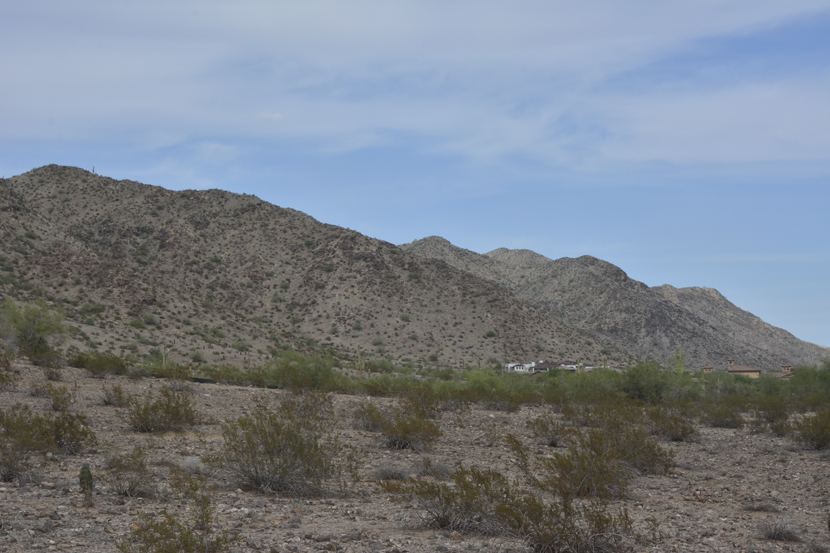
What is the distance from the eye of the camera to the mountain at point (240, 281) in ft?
157

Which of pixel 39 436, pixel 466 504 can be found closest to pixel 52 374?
pixel 39 436

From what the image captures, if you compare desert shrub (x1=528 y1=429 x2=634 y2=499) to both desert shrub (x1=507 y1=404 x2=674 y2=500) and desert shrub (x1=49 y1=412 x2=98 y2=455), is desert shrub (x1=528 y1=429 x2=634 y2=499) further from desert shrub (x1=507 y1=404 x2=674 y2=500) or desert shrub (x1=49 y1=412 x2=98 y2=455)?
desert shrub (x1=49 y1=412 x2=98 y2=455)

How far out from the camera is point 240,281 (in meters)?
69.5

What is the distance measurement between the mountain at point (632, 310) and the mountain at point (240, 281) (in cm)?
1769

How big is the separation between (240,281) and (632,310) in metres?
52.8

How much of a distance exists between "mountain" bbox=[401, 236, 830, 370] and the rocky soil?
6482 cm

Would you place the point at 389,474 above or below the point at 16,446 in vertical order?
below

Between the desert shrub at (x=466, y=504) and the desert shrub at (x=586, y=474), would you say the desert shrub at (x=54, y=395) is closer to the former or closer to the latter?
the desert shrub at (x=466, y=504)

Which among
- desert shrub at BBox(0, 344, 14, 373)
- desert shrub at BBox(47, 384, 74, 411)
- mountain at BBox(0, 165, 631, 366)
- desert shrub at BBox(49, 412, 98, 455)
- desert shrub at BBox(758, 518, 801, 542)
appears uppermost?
mountain at BBox(0, 165, 631, 366)

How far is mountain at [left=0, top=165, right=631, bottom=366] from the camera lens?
47719 millimetres

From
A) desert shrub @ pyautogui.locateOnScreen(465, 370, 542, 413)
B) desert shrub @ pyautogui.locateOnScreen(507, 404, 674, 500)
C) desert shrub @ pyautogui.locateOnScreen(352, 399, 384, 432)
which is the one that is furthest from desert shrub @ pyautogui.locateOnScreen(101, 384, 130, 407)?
desert shrub @ pyautogui.locateOnScreen(465, 370, 542, 413)

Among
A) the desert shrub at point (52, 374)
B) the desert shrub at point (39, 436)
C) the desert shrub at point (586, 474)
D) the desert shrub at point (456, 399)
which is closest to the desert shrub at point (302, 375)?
the desert shrub at point (456, 399)

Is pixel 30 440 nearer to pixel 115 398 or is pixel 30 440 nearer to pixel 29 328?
pixel 115 398

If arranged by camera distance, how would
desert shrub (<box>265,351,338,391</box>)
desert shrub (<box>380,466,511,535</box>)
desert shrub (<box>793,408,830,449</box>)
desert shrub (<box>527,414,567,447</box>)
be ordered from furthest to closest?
desert shrub (<box>265,351,338,391</box>) → desert shrub (<box>793,408,830,449</box>) → desert shrub (<box>527,414,567,447</box>) → desert shrub (<box>380,466,511,535</box>)
